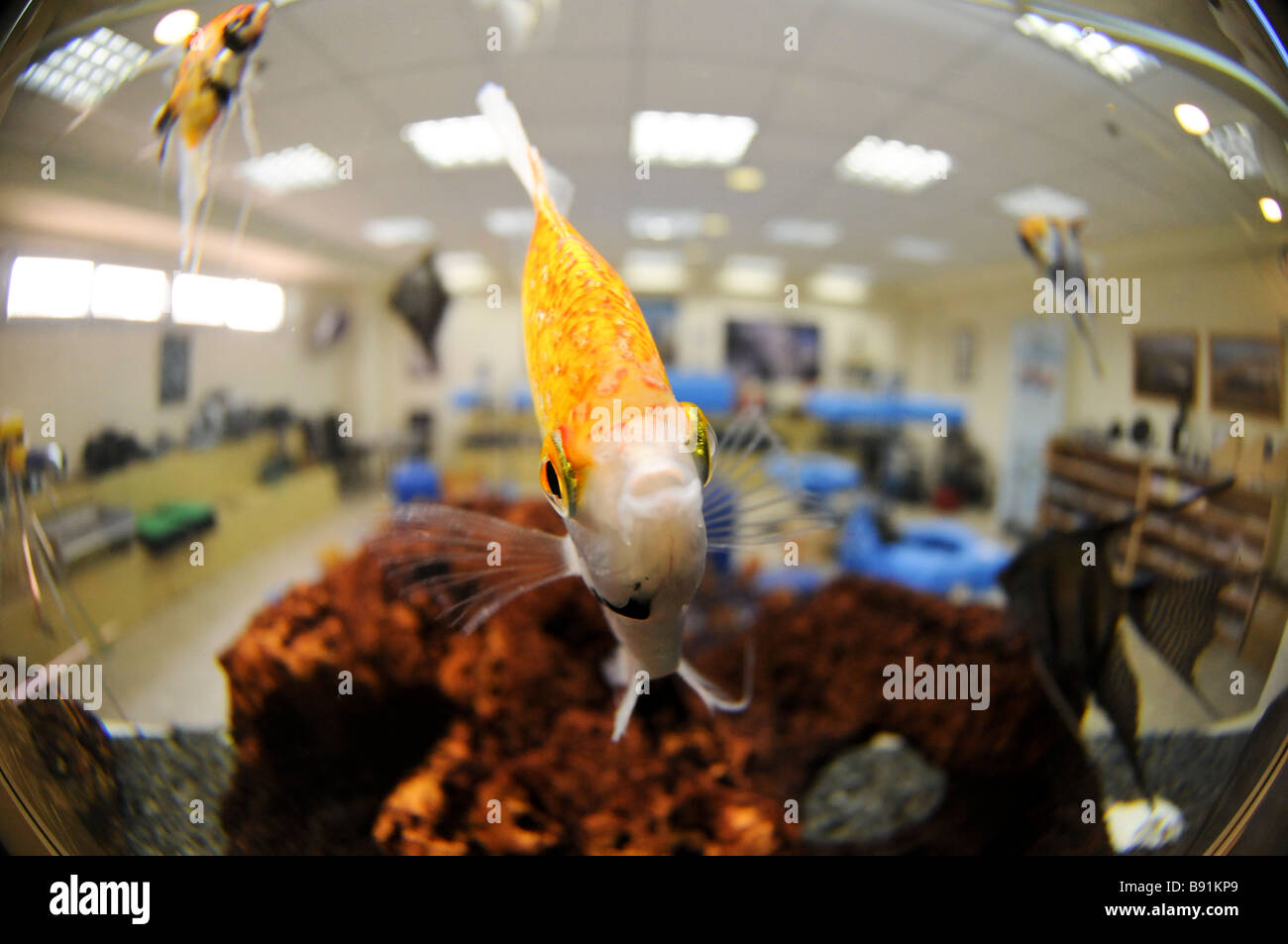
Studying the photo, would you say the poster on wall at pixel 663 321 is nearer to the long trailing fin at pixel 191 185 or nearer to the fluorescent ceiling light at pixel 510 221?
the fluorescent ceiling light at pixel 510 221

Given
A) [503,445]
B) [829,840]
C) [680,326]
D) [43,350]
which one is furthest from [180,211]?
[829,840]

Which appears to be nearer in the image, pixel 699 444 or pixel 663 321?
pixel 699 444

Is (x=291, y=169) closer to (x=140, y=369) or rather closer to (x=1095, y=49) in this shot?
(x=140, y=369)

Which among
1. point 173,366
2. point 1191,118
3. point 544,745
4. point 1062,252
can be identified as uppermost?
point 1191,118

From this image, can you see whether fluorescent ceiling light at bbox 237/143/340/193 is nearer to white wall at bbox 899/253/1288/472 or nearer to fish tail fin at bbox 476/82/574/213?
fish tail fin at bbox 476/82/574/213

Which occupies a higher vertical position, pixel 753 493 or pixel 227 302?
pixel 227 302

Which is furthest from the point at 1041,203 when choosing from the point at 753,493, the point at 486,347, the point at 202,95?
the point at 202,95

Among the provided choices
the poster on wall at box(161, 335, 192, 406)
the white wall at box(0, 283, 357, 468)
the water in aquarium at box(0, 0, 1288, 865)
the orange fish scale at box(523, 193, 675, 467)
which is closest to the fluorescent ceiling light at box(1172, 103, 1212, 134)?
the water in aquarium at box(0, 0, 1288, 865)
